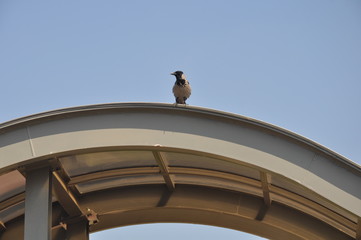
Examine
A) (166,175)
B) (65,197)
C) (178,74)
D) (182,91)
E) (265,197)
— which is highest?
(178,74)

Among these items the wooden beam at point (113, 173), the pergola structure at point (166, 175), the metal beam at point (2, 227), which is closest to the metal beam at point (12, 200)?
the pergola structure at point (166, 175)

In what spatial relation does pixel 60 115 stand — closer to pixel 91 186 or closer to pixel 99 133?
pixel 99 133

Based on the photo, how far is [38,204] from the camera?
31.3 ft

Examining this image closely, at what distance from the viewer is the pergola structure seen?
914cm

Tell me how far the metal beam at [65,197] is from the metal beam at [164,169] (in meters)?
1.55

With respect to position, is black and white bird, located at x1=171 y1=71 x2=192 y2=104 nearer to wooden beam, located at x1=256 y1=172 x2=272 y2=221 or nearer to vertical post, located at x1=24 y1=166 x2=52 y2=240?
wooden beam, located at x1=256 y1=172 x2=272 y2=221

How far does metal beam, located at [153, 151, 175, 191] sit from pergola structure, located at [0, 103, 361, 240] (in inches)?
0.7

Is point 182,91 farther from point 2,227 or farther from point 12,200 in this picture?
point 2,227

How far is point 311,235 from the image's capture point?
37.3 ft

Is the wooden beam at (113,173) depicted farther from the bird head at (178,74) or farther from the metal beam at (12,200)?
the bird head at (178,74)

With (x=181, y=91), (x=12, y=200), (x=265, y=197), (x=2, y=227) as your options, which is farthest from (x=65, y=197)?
(x=265, y=197)

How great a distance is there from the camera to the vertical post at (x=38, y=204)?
9281 millimetres

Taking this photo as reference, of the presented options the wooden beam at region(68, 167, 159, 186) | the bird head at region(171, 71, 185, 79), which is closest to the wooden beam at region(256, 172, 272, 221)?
the wooden beam at region(68, 167, 159, 186)

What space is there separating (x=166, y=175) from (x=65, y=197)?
169 centimetres
